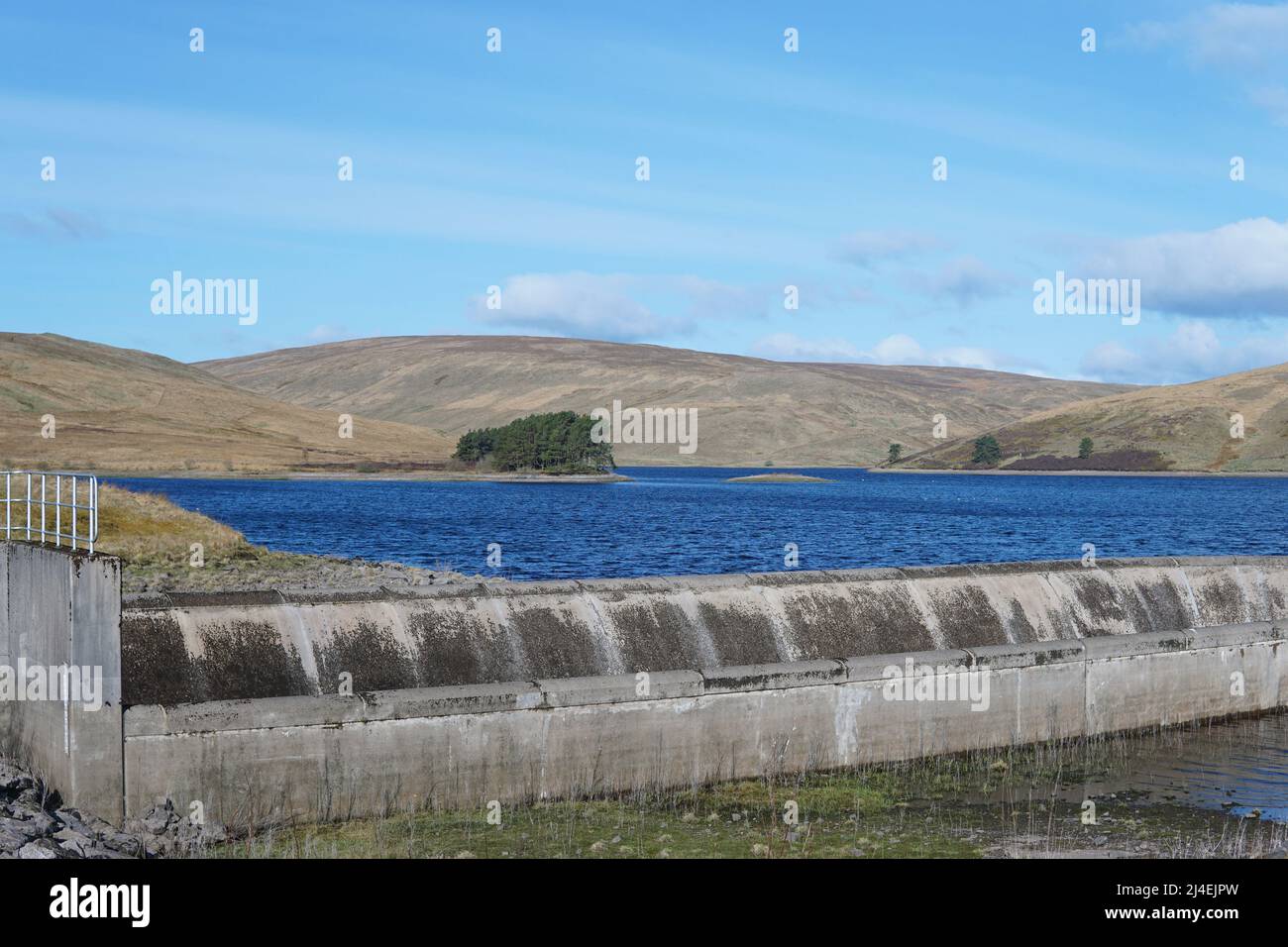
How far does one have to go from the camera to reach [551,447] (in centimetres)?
17500

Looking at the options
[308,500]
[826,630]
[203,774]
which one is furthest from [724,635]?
[308,500]

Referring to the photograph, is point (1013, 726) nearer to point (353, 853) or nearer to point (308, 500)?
point (353, 853)

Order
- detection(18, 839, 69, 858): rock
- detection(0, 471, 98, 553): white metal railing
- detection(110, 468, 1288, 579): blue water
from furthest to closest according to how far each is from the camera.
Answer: detection(110, 468, 1288, 579): blue water
detection(0, 471, 98, 553): white metal railing
detection(18, 839, 69, 858): rock

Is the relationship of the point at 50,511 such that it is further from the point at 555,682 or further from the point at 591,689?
the point at 591,689

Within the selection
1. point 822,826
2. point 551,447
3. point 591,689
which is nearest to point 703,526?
point 591,689

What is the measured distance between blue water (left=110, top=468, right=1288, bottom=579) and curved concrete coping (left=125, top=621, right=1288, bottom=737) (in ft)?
104

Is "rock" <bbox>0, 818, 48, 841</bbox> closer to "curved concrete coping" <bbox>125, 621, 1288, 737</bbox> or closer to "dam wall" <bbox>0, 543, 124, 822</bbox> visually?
"dam wall" <bbox>0, 543, 124, 822</bbox>

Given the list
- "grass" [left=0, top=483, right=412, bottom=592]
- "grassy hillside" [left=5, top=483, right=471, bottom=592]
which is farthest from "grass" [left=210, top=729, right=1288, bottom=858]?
"grass" [left=0, top=483, right=412, bottom=592]

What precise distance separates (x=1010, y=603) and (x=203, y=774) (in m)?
11.7

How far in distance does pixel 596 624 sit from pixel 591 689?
171 cm

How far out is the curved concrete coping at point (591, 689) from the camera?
12445mm

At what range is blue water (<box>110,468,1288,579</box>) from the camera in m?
59.9

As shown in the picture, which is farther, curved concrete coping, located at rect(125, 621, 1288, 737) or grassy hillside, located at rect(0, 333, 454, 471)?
grassy hillside, located at rect(0, 333, 454, 471)

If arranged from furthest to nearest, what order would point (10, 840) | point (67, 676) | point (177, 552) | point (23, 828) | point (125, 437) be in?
1. point (125, 437)
2. point (177, 552)
3. point (67, 676)
4. point (23, 828)
5. point (10, 840)
